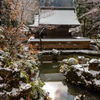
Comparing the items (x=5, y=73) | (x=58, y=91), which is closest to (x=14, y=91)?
(x=5, y=73)

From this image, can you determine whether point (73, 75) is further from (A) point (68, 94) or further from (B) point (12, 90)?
(B) point (12, 90)

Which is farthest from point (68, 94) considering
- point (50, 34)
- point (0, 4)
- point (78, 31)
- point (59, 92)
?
point (78, 31)

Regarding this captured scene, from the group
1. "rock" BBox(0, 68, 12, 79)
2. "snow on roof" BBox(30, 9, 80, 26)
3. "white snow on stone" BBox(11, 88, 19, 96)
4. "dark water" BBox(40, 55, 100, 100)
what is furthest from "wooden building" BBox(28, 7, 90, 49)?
"white snow on stone" BBox(11, 88, 19, 96)

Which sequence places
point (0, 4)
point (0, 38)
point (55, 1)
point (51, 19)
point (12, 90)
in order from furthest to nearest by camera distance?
point (55, 1) → point (51, 19) → point (0, 4) → point (0, 38) → point (12, 90)

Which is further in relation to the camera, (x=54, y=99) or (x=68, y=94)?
(x=68, y=94)

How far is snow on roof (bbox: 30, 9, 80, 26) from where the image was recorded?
16.5m

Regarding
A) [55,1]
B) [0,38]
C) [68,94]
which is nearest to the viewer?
[68,94]

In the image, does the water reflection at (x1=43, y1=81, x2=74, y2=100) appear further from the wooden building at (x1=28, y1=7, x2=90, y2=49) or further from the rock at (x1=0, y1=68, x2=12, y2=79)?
the wooden building at (x1=28, y1=7, x2=90, y2=49)

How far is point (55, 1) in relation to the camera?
40500 millimetres

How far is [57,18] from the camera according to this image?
18.2m

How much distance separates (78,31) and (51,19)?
1048 centimetres

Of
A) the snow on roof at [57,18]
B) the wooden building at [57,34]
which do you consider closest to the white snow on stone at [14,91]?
the wooden building at [57,34]

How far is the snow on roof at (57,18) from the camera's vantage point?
54.0 feet

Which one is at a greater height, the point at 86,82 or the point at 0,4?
the point at 0,4
